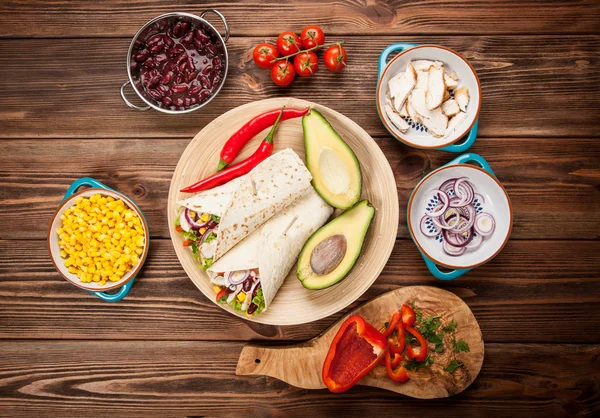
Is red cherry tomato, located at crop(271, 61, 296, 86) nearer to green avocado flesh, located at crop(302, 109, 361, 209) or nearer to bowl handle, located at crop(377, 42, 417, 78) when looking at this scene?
green avocado flesh, located at crop(302, 109, 361, 209)

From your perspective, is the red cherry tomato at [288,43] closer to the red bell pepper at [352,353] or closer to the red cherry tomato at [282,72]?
the red cherry tomato at [282,72]

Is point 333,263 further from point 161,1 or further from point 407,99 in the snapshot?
point 161,1

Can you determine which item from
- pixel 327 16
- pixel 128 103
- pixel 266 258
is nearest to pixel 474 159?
pixel 327 16

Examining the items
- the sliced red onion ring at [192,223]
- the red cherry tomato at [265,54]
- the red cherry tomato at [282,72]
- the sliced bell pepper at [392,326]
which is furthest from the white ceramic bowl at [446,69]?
the sliced red onion ring at [192,223]

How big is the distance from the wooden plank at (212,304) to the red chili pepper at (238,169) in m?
0.57

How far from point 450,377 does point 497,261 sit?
0.72 metres

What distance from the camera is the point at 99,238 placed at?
7.55 ft

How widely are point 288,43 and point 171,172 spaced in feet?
3.16

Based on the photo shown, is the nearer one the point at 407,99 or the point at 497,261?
the point at 407,99

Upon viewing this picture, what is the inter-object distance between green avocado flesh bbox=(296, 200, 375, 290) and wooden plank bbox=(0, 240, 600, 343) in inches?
16.5

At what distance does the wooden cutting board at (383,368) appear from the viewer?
7.86 ft

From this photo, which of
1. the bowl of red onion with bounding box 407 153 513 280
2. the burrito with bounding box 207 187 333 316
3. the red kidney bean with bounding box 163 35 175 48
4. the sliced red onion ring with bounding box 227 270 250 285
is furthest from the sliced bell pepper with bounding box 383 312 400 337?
the red kidney bean with bounding box 163 35 175 48

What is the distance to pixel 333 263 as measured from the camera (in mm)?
2129

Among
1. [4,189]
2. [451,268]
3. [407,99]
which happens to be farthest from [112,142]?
[451,268]
